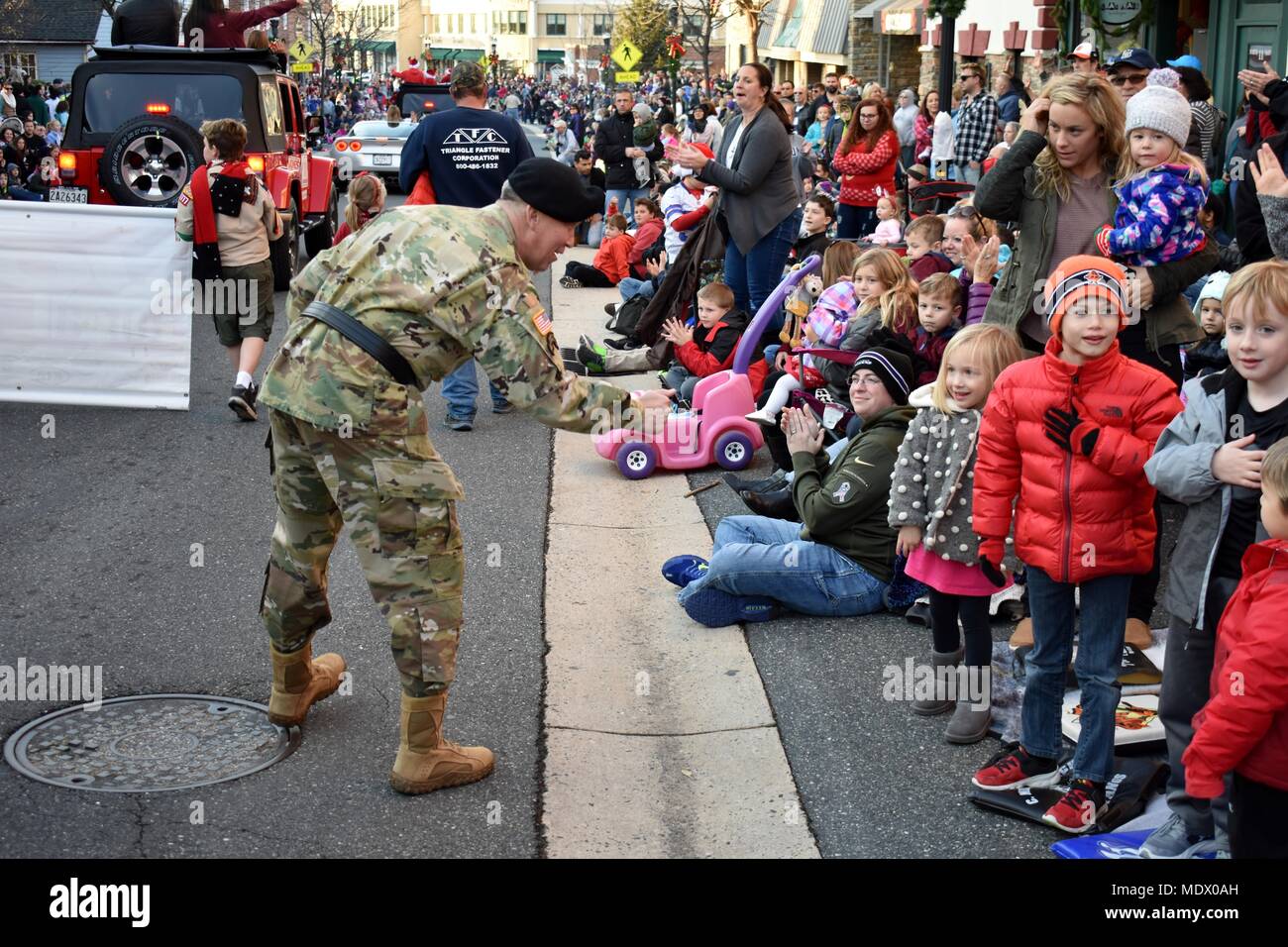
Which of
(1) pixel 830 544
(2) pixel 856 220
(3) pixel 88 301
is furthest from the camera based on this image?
(2) pixel 856 220

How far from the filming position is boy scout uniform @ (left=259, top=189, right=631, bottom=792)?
434 cm

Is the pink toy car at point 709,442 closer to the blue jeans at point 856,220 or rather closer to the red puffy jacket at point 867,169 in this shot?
the red puffy jacket at point 867,169

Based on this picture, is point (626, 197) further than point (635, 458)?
Yes

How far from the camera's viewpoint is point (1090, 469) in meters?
4.39

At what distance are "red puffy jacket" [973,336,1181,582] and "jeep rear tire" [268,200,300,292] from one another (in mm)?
10588

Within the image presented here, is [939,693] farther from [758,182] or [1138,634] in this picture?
[758,182]

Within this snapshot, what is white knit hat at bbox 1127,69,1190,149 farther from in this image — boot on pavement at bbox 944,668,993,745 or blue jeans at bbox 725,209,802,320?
blue jeans at bbox 725,209,802,320

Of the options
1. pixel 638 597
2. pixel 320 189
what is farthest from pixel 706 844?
pixel 320 189

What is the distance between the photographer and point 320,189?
17.5 m

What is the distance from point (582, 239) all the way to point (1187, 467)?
54.5ft

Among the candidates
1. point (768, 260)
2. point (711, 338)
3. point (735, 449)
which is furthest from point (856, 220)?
point (735, 449)

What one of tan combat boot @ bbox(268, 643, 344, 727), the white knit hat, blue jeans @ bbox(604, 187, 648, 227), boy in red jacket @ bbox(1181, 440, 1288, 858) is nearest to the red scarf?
tan combat boot @ bbox(268, 643, 344, 727)

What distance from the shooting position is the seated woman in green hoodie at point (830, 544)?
5977mm

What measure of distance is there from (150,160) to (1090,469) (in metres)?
11.2
